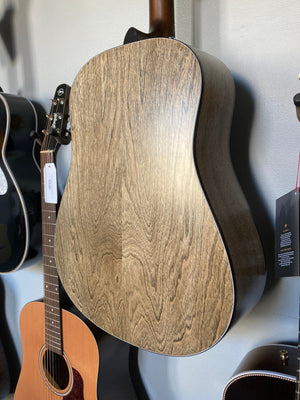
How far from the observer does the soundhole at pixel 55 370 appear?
0.98 metres

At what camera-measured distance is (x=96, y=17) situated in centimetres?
100

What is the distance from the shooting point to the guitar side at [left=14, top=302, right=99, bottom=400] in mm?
863

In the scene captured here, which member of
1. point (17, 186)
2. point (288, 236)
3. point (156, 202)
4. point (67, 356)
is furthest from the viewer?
point (17, 186)

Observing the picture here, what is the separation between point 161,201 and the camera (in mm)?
651

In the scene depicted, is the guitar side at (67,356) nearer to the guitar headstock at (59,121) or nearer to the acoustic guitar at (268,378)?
the acoustic guitar at (268,378)

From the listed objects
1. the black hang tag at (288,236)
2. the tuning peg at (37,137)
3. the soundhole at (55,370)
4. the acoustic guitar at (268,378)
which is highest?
the tuning peg at (37,137)

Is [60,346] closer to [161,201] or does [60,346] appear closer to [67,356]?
[67,356]

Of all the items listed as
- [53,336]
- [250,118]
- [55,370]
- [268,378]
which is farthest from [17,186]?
[268,378]

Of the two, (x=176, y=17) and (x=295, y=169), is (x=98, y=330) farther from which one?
(x=176, y=17)

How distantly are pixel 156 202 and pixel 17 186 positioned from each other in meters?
0.56

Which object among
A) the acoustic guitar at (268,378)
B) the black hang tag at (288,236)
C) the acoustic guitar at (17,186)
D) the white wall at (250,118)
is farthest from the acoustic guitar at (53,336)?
the black hang tag at (288,236)

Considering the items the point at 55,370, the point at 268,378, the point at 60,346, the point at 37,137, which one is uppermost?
the point at 37,137

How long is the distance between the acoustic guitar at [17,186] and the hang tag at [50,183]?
4.9 inches

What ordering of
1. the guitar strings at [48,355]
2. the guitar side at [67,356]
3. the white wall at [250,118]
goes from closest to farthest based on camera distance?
1. the white wall at [250,118]
2. the guitar side at [67,356]
3. the guitar strings at [48,355]
